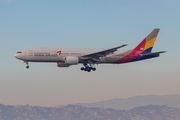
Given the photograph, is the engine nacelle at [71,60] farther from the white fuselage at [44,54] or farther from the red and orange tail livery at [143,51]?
the red and orange tail livery at [143,51]

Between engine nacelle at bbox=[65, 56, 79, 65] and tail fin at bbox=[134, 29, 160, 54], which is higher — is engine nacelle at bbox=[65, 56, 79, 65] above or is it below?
below

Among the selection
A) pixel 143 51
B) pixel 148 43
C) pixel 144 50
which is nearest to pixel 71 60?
pixel 143 51

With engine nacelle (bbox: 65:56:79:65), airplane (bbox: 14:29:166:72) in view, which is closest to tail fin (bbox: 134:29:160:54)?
airplane (bbox: 14:29:166:72)

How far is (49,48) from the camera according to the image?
51250 mm

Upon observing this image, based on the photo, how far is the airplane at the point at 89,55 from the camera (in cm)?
4988

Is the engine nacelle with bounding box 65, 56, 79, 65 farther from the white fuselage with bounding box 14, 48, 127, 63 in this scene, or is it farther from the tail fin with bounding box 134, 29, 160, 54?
the tail fin with bounding box 134, 29, 160, 54

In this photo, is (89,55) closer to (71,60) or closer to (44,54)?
(71,60)

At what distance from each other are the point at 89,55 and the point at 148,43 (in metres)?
15.7

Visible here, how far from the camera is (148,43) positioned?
58.1 meters

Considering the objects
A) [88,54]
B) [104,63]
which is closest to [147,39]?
[104,63]

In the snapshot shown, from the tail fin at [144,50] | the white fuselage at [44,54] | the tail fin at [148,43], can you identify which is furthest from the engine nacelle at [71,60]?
the tail fin at [148,43]

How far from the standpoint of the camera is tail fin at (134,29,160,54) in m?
57.2

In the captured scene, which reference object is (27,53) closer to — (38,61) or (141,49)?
(38,61)

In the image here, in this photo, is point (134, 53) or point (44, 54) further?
point (134, 53)
